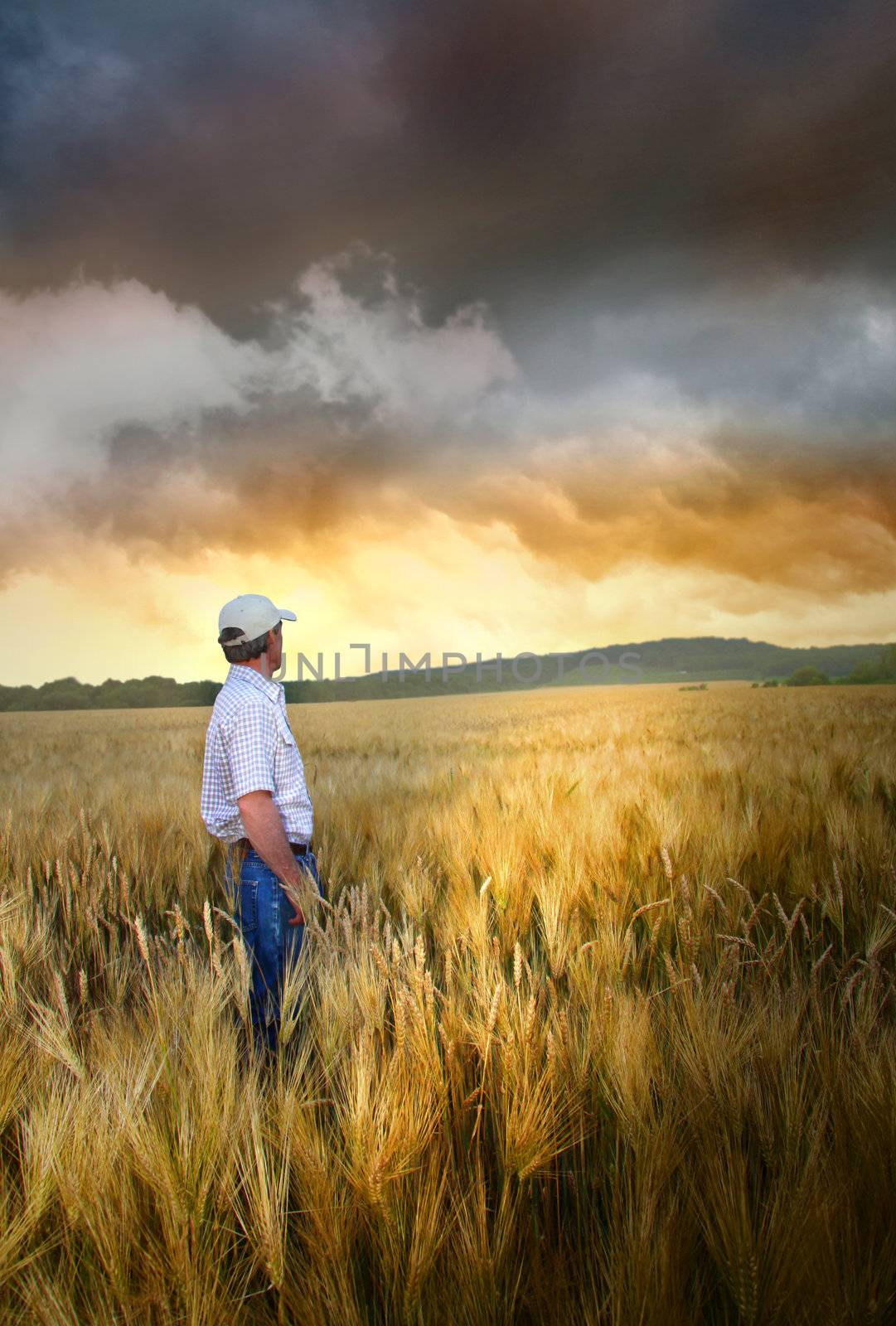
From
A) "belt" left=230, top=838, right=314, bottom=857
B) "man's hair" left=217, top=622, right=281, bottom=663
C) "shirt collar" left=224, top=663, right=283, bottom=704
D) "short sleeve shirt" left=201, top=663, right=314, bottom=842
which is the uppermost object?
"man's hair" left=217, top=622, right=281, bottom=663

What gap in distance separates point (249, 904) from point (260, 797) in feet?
1.32

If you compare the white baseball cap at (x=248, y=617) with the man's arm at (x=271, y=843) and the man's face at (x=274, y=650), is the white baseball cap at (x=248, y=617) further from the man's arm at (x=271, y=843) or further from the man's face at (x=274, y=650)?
the man's arm at (x=271, y=843)

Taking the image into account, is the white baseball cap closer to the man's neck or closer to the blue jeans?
the man's neck

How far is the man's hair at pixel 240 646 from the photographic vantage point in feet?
8.63

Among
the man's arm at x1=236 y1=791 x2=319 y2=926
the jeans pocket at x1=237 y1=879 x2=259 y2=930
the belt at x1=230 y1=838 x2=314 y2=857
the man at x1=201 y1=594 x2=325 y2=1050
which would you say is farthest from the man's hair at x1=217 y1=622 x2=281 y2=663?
the jeans pocket at x1=237 y1=879 x2=259 y2=930

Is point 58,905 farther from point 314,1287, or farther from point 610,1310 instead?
point 610,1310

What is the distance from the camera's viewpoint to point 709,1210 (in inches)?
46.1

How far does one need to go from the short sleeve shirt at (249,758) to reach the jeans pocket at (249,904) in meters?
0.21

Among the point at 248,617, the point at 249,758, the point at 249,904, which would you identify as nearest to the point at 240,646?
the point at 248,617

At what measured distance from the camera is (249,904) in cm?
252

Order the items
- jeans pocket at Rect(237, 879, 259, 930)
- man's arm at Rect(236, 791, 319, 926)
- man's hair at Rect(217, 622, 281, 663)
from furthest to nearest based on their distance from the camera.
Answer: man's hair at Rect(217, 622, 281, 663)
jeans pocket at Rect(237, 879, 259, 930)
man's arm at Rect(236, 791, 319, 926)

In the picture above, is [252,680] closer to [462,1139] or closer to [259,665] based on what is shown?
[259,665]

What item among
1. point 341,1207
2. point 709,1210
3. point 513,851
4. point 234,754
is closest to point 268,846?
point 234,754

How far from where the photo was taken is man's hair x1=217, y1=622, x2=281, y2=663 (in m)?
2.63
